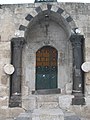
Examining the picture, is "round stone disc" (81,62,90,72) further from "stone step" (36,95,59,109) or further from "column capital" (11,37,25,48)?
"column capital" (11,37,25,48)

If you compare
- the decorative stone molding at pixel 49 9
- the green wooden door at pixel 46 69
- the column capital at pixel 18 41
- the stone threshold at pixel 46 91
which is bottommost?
the stone threshold at pixel 46 91

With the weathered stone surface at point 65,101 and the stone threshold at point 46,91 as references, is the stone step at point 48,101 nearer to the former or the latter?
the weathered stone surface at point 65,101

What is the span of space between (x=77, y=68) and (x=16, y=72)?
9.54 ft

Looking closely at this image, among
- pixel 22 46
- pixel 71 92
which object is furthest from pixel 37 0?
pixel 71 92

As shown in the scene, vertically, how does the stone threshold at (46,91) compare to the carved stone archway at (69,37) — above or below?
below

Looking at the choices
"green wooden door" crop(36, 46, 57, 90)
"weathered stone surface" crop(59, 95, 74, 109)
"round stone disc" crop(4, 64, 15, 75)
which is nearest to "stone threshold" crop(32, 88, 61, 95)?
"green wooden door" crop(36, 46, 57, 90)

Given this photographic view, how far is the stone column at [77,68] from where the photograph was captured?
39.8 feet

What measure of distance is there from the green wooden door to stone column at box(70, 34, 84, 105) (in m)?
1.44

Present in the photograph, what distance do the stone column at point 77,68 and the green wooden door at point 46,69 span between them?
56.6 inches

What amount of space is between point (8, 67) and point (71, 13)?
402cm

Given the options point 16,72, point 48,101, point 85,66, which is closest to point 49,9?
point 85,66

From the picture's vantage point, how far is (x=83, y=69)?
40.2 ft

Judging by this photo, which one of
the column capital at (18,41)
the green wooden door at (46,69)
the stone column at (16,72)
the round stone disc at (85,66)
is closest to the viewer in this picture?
the stone column at (16,72)

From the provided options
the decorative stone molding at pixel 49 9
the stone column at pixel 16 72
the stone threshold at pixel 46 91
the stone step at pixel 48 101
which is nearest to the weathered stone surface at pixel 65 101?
the stone step at pixel 48 101
